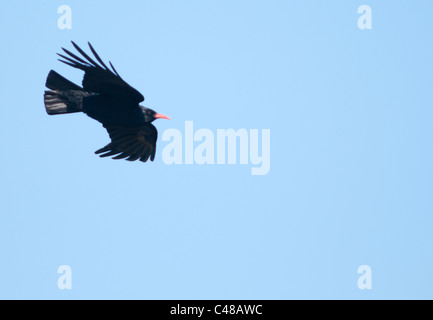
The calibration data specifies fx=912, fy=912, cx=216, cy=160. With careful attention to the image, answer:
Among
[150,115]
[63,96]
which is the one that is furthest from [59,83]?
[150,115]

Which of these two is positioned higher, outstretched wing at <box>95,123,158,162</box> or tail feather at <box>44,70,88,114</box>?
tail feather at <box>44,70,88,114</box>

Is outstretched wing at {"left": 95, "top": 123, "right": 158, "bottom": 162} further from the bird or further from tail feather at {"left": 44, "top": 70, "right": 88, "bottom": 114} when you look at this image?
tail feather at {"left": 44, "top": 70, "right": 88, "bottom": 114}

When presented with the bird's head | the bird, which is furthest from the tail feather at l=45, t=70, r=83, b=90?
the bird's head

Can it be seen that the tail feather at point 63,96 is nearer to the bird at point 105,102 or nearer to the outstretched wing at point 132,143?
the bird at point 105,102

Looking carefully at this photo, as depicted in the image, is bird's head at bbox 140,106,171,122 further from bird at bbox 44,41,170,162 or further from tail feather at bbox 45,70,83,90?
tail feather at bbox 45,70,83,90

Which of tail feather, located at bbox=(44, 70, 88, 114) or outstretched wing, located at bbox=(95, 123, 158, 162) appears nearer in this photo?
tail feather, located at bbox=(44, 70, 88, 114)

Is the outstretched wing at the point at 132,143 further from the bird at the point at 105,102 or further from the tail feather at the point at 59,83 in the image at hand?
the tail feather at the point at 59,83

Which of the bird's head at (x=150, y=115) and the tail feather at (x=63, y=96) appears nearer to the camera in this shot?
the tail feather at (x=63, y=96)

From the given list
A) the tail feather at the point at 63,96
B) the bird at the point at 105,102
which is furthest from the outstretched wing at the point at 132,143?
the tail feather at the point at 63,96

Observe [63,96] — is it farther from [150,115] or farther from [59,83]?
[150,115]

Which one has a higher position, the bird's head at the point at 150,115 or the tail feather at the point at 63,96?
the tail feather at the point at 63,96
